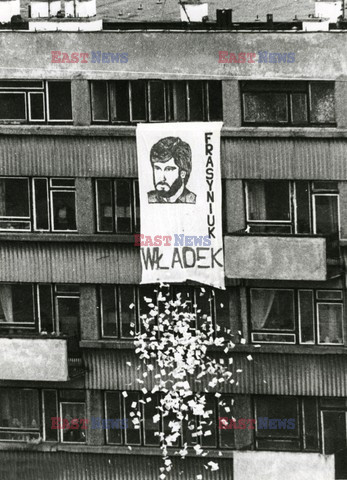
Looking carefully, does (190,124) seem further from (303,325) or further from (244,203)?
(303,325)

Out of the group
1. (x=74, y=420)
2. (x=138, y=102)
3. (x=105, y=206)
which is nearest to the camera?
(x=138, y=102)

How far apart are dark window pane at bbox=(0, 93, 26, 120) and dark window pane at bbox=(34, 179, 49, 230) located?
211 centimetres

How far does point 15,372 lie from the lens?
6291 centimetres

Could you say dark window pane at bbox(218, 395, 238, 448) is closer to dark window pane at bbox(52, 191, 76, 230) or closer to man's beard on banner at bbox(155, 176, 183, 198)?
man's beard on banner at bbox(155, 176, 183, 198)

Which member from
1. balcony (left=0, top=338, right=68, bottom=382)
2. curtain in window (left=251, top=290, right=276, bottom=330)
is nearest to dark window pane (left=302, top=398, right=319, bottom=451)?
curtain in window (left=251, top=290, right=276, bottom=330)

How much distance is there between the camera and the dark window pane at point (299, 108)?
2387 inches

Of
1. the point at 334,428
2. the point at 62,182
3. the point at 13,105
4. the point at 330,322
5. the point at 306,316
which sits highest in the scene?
the point at 13,105

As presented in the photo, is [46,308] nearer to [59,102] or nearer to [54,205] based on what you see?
[54,205]

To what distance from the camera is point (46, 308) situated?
208ft

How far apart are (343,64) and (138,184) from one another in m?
7.47

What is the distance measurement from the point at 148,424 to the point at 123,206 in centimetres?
701

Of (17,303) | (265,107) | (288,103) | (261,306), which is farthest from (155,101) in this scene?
(17,303)

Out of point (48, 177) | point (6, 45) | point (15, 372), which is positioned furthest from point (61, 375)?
point (6, 45)

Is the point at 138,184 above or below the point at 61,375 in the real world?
above
